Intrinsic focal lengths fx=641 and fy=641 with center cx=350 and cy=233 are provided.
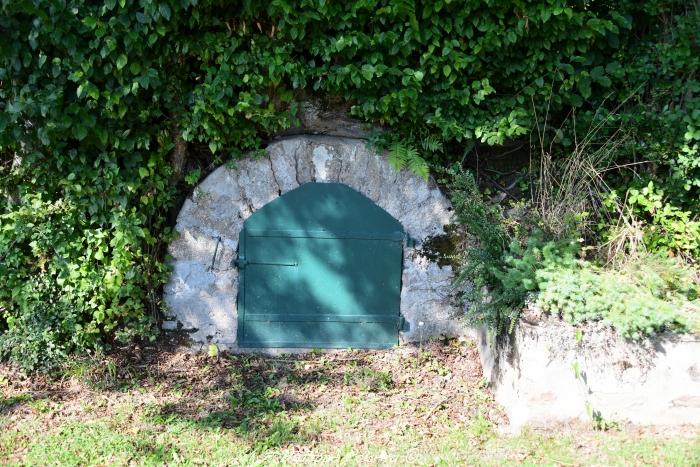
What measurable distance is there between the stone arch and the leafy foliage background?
6.9 inches

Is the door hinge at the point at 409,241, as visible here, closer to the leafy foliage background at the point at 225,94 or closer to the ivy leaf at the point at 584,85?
the leafy foliage background at the point at 225,94

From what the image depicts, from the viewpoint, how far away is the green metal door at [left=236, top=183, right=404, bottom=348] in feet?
16.3

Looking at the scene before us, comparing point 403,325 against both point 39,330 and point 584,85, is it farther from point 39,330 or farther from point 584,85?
point 39,330

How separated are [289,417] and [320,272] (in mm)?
1228

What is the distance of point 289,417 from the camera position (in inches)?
166

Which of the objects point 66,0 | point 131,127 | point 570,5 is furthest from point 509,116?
point 66,0

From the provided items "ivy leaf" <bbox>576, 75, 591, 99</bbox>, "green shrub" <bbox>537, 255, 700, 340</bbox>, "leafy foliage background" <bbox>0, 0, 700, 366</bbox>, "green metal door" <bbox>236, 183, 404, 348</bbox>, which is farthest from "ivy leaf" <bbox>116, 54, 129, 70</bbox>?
"ivy leaf" <bbox>576, 75, 591, 99</bbox>

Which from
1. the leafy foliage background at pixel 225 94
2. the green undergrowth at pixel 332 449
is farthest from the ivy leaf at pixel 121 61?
the green undergrowth at pixel 332 449

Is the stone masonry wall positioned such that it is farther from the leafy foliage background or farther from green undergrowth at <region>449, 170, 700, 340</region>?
the leafy foliage background

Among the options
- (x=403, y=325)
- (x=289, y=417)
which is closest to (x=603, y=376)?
(x=403, y=325)

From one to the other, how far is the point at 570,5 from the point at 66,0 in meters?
3.57

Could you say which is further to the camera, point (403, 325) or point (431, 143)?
point (403, 325)

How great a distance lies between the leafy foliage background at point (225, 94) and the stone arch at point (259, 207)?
176 mm

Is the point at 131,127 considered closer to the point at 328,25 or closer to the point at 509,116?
the point at 328,25
